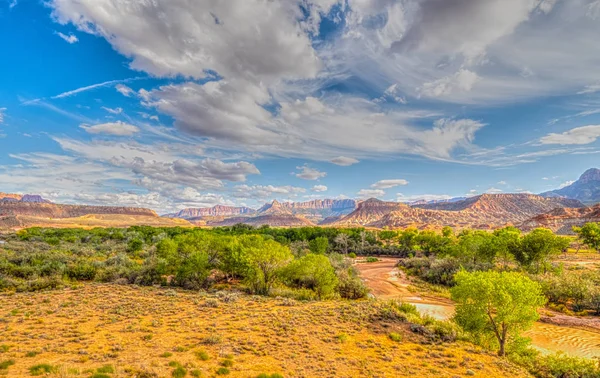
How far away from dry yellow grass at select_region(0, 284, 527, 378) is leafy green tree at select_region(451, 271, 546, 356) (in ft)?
6.06

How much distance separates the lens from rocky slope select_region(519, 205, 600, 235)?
12697cm

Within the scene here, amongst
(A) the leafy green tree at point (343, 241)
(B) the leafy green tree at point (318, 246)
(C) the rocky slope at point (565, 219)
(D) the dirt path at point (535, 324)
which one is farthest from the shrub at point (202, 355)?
(C) the rocky slope at point (565, 219)

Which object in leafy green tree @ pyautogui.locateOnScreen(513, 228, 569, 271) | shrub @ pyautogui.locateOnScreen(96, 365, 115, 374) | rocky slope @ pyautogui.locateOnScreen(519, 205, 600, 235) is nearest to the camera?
shrub @ pyautogui.locateOnScreen(96, 365, 115, 374)

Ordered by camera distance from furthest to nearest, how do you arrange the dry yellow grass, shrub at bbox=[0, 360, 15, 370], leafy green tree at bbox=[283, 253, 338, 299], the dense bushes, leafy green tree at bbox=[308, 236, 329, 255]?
leafy green tree at bbox=[308, 236, 329, 255] → leafy green tree at bbox=[283, 253, 338, 299] → the dense bushes → the dry yellow grass → shrub at bbox=[0, 360, 15, 370]

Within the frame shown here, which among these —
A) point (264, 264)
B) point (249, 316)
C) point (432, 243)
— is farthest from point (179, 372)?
point (432, 243)

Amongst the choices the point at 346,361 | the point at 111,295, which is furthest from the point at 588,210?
the point at 111,295

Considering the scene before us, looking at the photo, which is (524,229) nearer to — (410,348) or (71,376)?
(410,348)

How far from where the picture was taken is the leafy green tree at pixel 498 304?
1755cm

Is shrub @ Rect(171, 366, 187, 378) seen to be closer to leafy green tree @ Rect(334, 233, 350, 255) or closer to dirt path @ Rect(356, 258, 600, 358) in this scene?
dirt path @ Rect(356, 258, 600, 358)

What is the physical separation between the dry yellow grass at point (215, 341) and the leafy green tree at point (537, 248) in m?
36.9

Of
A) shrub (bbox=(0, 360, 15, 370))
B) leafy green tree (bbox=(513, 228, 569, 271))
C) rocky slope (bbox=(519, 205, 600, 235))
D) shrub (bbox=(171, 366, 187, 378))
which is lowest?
shrub (bbox=(171, 366, 187, 378))

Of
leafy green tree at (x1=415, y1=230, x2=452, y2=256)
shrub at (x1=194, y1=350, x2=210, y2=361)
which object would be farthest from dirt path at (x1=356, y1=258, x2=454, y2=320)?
shrub at (x1=194, y1=350, x2=210, y2=361)

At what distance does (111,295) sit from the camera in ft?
93.2

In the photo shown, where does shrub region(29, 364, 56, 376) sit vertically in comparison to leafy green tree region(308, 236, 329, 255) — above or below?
below
